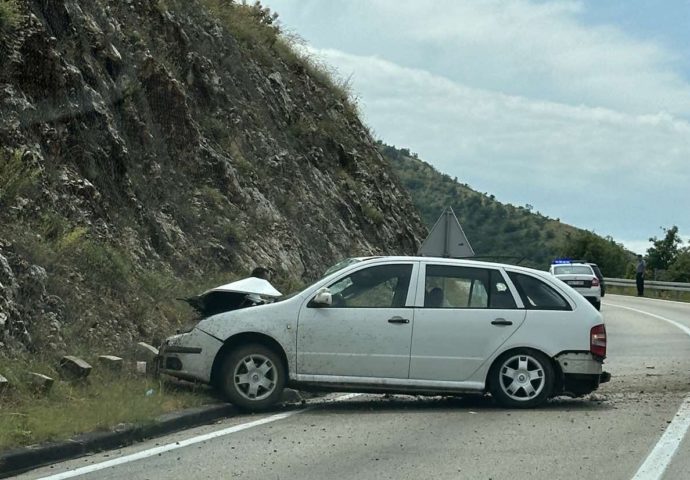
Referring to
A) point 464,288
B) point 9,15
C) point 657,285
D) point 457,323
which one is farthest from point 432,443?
point 657,285

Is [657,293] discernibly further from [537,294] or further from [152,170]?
[537,294]

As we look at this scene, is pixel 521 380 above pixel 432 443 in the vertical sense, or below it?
above

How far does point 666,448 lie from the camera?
8.45 m

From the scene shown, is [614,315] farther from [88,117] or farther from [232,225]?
[88,117]

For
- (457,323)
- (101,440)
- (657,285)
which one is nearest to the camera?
(101,440)

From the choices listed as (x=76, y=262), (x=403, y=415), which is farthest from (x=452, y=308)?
(x=76, y=262)

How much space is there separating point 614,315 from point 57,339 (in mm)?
20509

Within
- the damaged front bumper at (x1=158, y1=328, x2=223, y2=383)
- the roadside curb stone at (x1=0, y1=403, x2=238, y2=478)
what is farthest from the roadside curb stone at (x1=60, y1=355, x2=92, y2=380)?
the roadside curb stone at (x1=0, y1=403, x2=238, y2=478)

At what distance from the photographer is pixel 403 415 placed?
405 inches

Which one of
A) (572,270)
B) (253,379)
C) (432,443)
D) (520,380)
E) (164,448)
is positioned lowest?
(164,448)

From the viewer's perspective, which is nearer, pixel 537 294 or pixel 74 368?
pixel 74 368

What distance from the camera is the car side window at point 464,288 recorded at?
1079cm

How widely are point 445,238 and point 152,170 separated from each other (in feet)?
22.4

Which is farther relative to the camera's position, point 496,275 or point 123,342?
point 123,342
